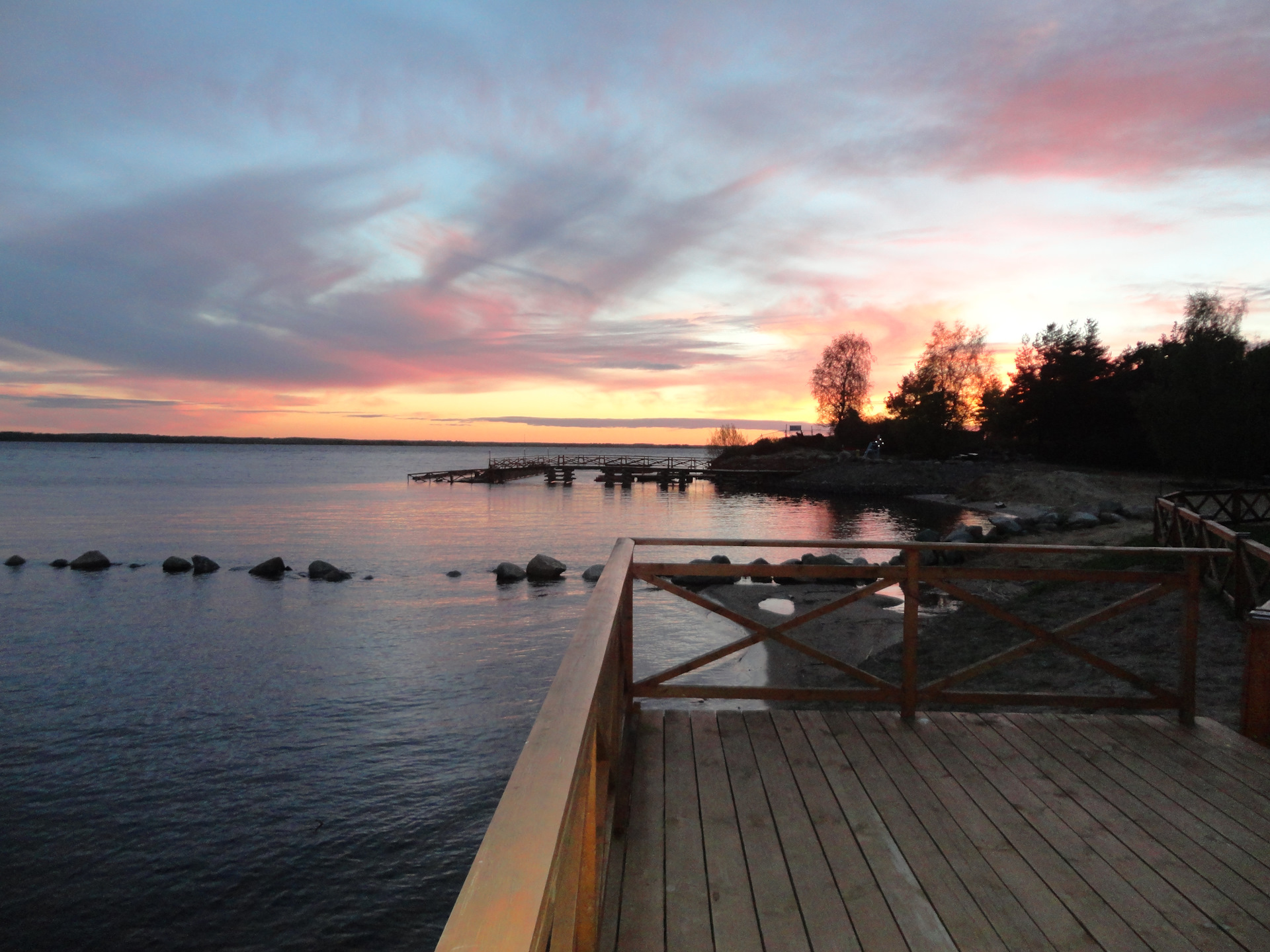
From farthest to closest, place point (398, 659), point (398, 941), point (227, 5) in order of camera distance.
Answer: point (398, 659)
point (227, 5)
point (398, 941)

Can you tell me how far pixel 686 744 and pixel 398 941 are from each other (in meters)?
3.53

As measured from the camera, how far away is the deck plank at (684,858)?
8.32 feet

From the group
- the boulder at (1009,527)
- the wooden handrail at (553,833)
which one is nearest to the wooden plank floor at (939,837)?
the wooden handrail at (553,833)

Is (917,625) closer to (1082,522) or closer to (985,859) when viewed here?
(985,859)

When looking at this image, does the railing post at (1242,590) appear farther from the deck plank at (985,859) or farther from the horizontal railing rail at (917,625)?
the deck plank at (985,859)

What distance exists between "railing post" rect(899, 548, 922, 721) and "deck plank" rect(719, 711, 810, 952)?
3.34 ft

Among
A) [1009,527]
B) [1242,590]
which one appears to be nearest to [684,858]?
[1242,590]

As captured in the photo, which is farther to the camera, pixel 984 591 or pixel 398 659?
pixel 984 591

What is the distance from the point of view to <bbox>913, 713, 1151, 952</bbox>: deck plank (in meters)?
2.57

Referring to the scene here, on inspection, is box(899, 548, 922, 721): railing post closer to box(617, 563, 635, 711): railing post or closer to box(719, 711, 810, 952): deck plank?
box(719, 711, 810, 952): deck plank

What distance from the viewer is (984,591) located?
1496 cm

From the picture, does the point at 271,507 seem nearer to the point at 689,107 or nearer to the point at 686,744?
the point at 689,107

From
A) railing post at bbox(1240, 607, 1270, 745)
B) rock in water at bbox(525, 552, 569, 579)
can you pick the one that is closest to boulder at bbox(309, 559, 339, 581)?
rock in water at bbox(525, 552, 569, 579)

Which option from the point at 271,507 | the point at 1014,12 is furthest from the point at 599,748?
the point at 271,507
